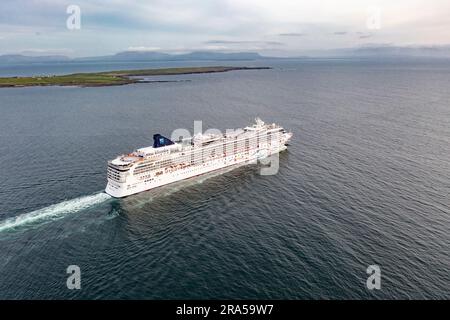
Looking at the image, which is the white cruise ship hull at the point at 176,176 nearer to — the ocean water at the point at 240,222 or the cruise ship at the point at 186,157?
the cruise ship at the point at 186,157

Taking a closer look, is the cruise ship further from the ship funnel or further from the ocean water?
the ocean water

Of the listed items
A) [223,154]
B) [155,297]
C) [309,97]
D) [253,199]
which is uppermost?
[309,97]

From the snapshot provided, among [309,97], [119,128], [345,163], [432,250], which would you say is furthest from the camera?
[309,97]

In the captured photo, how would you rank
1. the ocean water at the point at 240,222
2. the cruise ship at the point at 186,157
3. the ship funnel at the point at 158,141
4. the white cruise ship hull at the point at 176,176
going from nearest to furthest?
the ocean water at the point at 240,222 < the white cruise ship hull at the point at 176,176 < the cruise ship at the point at 186,157 < the ship funnel at the point at 158,141

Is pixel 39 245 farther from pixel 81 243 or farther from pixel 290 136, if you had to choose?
pixel 290 136

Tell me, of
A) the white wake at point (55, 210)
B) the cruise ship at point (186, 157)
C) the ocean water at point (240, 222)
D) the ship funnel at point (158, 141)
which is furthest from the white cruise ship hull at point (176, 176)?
the ship funnel at point (158, 141)

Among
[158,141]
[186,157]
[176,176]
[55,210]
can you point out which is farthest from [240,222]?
[55,210]

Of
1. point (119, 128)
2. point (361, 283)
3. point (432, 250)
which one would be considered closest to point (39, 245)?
point (361, 283)
